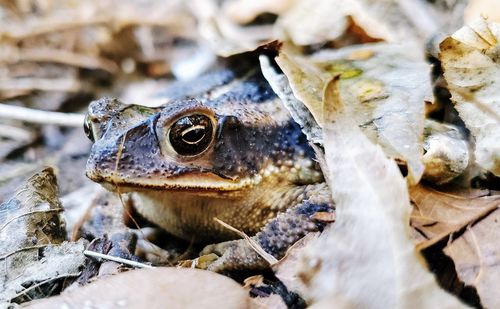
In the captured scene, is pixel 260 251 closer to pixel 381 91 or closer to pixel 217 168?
pixel 217 168

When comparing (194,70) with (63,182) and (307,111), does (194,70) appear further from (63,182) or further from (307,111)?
(307,111)

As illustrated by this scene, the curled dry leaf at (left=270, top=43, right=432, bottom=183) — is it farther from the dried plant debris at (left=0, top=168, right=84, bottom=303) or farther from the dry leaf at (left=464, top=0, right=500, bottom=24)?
the dried plant debris at (left=0, top=168, right=84, bottom=303)

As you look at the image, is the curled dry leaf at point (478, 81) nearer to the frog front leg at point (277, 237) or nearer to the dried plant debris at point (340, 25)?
the frog front leg at point (277, 237)

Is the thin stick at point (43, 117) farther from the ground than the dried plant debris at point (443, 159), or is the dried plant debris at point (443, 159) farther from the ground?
the thin stick at point (43, 117)

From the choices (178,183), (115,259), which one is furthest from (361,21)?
(115,259)

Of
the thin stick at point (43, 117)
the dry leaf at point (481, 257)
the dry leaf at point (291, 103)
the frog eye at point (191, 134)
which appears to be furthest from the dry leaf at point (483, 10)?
the thin stick at point (43, 117)
